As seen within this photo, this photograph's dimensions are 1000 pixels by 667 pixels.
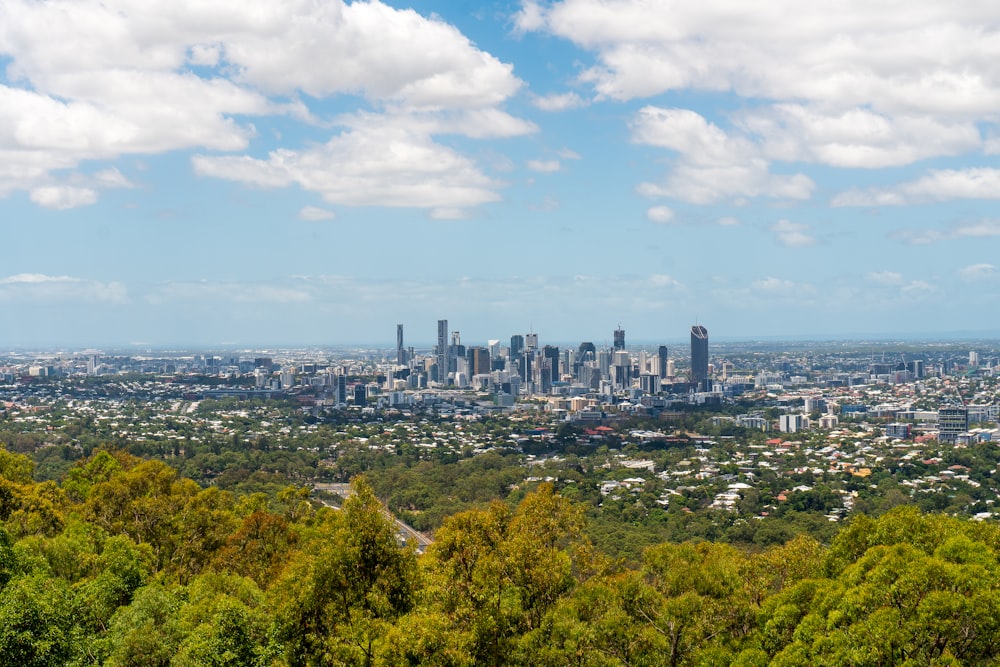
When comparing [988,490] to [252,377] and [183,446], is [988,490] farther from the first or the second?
[252,377]

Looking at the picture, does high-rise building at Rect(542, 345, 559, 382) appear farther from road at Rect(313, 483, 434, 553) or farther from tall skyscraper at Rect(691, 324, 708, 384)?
road at Rect(313, 483, 434, 553)

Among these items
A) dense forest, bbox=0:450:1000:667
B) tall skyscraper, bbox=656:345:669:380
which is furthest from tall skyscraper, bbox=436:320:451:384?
dense forest, bbox=0:450:1000:667

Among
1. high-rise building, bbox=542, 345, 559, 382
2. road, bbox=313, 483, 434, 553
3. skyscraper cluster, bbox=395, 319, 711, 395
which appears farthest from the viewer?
high-rise building, bbox=542, 345, 559, 382

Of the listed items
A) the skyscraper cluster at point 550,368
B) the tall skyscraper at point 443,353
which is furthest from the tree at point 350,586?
the tall skyscraper at point 443,353

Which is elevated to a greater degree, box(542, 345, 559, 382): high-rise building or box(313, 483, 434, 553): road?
box(542, 345, 559, 382): high-rise building

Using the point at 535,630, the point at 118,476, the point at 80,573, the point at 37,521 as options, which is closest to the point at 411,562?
the point at 535,630

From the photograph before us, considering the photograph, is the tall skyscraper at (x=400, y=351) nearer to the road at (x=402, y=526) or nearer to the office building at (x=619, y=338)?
the office building at (x=619, y=338)

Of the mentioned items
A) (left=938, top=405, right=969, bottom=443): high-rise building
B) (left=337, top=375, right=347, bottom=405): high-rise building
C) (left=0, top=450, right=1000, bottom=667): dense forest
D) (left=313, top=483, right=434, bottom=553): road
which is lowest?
(left=313, top=483, right=434, bottom=553): road
